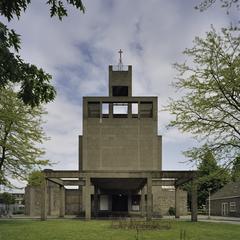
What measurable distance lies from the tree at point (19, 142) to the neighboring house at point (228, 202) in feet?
119

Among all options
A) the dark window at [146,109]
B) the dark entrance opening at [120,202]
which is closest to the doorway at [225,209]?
the dark entrance opening at [120,202]

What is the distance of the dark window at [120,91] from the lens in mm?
69625

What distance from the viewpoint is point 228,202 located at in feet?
224

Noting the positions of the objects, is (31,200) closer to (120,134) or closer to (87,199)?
(120,134)

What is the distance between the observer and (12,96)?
34344 mm

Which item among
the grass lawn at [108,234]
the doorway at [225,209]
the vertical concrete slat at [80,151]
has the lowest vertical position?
the grass lawn at [108,234]

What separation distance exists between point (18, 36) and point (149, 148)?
2505 inches

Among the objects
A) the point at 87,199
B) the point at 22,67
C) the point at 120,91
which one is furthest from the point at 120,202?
the point at 22,67

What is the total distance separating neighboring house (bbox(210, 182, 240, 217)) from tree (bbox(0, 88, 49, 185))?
36.2 m

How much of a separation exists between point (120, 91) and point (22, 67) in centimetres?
6265

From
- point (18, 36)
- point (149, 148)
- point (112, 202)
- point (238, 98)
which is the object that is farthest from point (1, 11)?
point (112, 202)

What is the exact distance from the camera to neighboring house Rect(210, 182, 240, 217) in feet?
211

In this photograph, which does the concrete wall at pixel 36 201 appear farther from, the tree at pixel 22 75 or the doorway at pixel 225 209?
the tree at pixel 22 75

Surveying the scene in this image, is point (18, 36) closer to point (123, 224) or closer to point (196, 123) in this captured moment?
point (196, 123)
